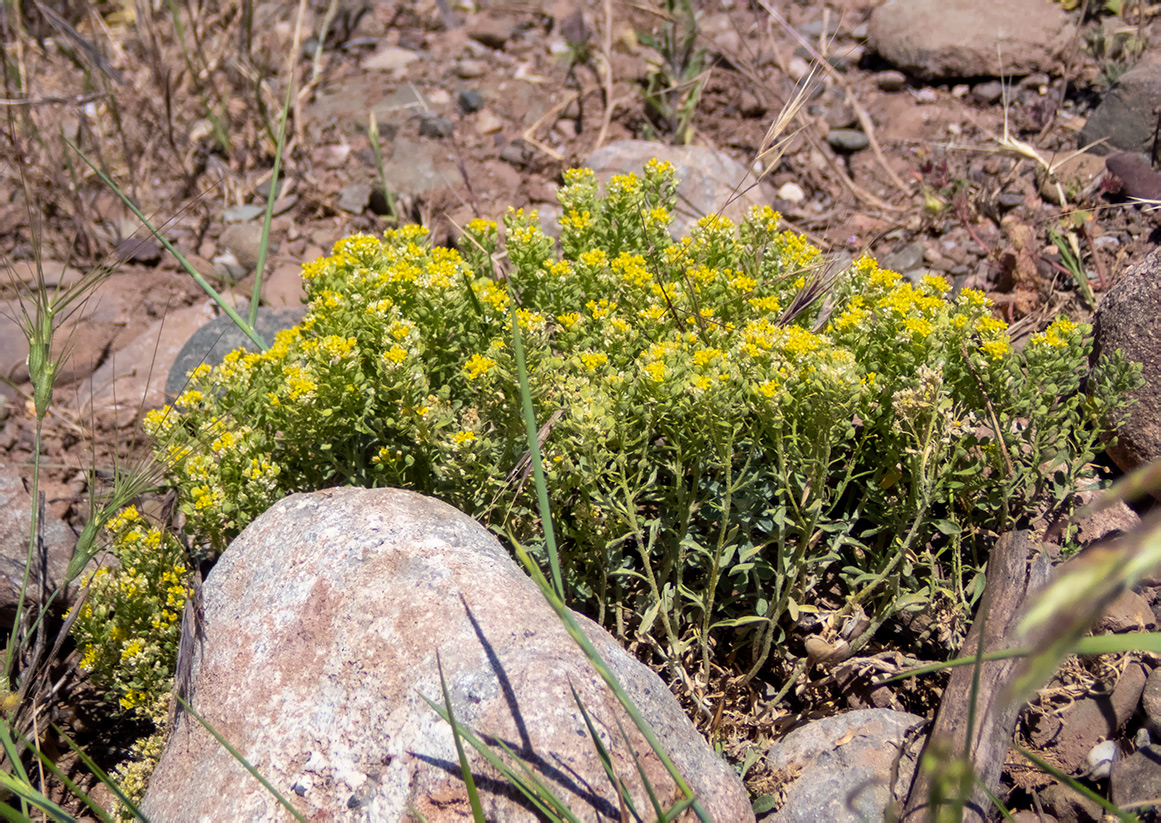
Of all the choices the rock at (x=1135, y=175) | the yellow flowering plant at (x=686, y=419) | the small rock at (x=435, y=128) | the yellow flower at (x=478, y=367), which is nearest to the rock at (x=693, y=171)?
the small rock at (x=435, y=128)

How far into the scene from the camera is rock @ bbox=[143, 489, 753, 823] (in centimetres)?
178

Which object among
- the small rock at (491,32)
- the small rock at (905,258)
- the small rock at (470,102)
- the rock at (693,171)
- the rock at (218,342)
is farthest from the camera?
the small rock at (491,32)

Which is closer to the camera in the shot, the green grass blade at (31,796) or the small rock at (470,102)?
the green grass blade at (31,796)

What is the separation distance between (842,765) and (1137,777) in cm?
67

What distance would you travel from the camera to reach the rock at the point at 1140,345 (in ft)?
8.91

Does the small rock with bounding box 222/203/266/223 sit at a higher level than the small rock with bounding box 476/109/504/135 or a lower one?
lower

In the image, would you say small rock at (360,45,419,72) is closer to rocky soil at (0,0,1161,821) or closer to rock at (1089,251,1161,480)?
rocky soil at (0,0,1161,821)

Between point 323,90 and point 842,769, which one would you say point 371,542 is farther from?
point 323,90

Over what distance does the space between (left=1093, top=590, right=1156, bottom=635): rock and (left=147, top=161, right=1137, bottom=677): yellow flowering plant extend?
0.33 m

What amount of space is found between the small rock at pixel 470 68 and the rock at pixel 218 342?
2.62 metres

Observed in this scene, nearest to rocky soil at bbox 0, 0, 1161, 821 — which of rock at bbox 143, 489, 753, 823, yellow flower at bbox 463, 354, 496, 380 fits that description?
rock at bbox 143, 489, 753, 823

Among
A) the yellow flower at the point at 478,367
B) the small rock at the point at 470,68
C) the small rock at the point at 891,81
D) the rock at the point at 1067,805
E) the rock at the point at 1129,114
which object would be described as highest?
the rock at the point at 1129,114

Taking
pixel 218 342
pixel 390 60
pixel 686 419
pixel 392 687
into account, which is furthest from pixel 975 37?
pixel 392 687

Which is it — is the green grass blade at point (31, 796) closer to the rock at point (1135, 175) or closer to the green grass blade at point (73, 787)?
the green grass blade at point (73, 787)
